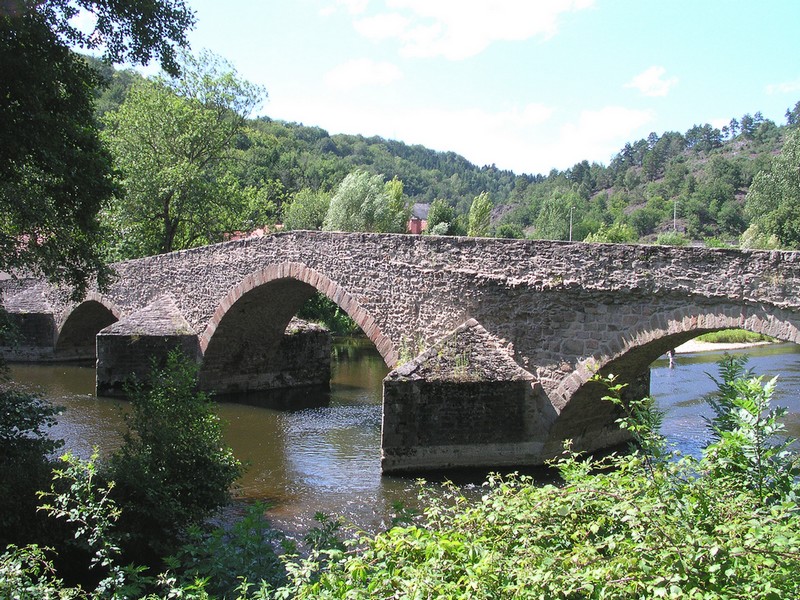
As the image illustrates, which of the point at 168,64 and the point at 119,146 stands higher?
the point at 119,146

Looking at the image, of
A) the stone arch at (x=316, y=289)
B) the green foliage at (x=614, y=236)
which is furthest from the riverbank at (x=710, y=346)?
the green foliage at (x=614, y=236)

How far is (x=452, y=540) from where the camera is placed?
151 inches

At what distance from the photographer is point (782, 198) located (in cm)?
4219

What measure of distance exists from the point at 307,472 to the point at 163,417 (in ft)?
12.0

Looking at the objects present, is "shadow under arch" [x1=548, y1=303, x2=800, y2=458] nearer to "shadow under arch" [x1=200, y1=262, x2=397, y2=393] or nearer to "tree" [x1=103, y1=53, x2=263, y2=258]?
"shadow under arch" [x1=200, y1=262, x2=397, y2=393]

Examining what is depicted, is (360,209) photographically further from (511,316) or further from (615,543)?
(615,543)

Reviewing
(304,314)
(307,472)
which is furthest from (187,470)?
(304,314)

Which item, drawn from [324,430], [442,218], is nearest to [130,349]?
[324,430]

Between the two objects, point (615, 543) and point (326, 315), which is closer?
point (615, 543)

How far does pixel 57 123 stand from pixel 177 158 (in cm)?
1810

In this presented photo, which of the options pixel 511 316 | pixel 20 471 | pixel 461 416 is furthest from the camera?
pixel 511 316

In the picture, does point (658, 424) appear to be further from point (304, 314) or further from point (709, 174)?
point (709, 174)

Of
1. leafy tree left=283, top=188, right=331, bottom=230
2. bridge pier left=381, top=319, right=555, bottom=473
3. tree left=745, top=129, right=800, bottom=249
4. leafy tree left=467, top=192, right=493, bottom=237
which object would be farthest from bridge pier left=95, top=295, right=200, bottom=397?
tree left=745, top=129, right=800, bottom=249

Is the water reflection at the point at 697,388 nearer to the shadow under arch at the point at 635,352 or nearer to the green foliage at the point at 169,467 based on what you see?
the shadow under arch at the point at 635,352
